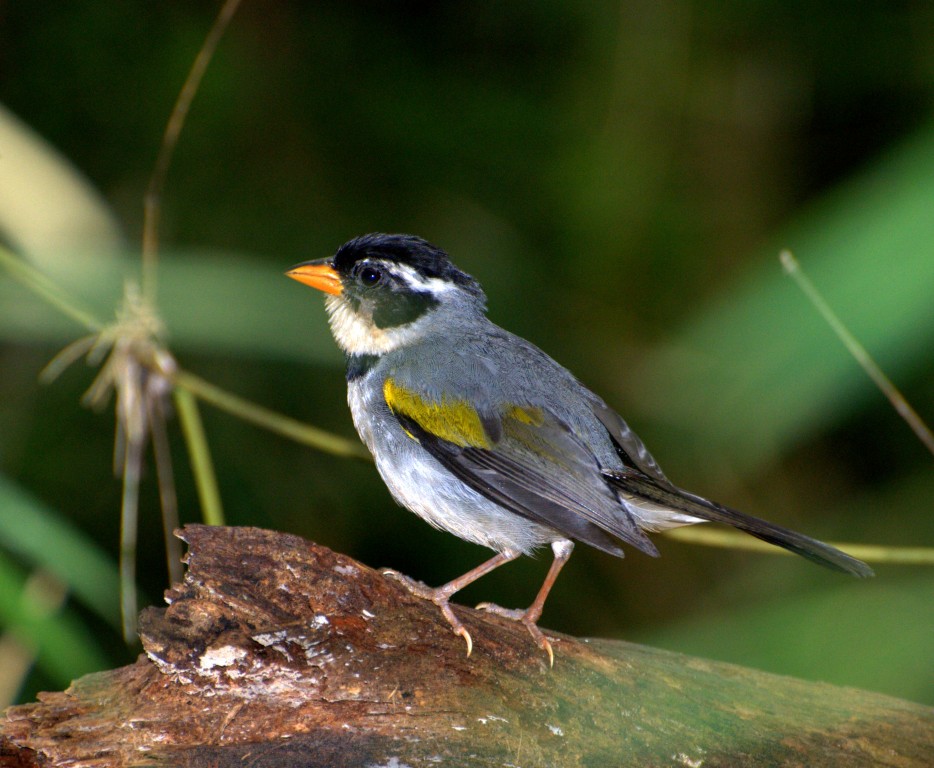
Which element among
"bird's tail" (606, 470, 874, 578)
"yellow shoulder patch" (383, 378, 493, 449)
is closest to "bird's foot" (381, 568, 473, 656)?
"yellow shoulder patch" (383, 378, 493, 449)

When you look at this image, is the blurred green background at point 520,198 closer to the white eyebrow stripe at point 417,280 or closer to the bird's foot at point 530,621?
the white eyebrow stripe at point 417,280

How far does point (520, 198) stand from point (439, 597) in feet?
14.8

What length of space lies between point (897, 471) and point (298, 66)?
5.04 meters

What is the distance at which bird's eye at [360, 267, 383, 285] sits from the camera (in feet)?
14.7

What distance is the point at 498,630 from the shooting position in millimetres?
3484

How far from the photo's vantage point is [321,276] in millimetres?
4570

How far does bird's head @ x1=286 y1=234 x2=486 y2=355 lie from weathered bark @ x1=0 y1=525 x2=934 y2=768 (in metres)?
1.42

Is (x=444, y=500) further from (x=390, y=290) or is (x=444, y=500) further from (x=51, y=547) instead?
(x=51, y=547)

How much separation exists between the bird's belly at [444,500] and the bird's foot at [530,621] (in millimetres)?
242

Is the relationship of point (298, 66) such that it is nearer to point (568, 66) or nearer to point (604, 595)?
point (568, 66)

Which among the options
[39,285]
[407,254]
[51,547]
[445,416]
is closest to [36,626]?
[51,547]

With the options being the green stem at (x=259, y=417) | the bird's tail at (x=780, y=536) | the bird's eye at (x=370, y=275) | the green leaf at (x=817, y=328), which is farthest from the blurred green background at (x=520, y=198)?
the bird's tail at (x=780, y=536)

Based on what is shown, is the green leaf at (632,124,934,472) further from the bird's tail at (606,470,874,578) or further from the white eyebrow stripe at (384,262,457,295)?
the white eyebrow stripe at (384,262,457,295)

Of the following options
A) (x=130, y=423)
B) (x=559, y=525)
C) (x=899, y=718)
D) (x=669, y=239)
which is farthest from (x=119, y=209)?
(x=899, y=718)
